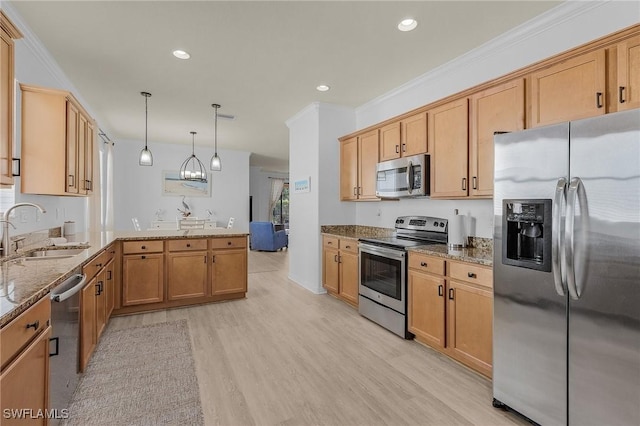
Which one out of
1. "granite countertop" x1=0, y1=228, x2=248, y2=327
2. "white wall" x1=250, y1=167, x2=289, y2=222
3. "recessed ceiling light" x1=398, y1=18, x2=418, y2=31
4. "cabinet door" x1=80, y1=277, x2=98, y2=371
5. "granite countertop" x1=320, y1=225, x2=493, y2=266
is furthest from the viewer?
"white wall" x1=250, y1=167, x2=289, y2=222

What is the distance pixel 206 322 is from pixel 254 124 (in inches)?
143

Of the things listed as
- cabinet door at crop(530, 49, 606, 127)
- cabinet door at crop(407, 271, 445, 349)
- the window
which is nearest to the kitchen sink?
cabinet door at crop(407, 271, 445, 349)

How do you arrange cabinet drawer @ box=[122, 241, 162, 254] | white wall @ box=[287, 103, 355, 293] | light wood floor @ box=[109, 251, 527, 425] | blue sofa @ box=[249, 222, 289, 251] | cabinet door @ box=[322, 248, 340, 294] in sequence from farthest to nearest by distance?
1. blue sofa @ box=[249, 222, 289, 251]
2. white wall @ box=[287, 103, 355, 293]
3. cabinet door @ box=[322, 248, 340, 294]
4. cabinet drawer @ box=[122, 241, 162, 254]
5. light wood floor @ box=[109, 251, 527, 425]

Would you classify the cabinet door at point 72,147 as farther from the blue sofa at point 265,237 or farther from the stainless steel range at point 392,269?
the blue sofa at point 265,237

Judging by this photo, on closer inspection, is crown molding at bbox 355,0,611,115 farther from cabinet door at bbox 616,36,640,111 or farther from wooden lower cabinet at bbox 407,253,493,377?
→ wooden lower cabinet at bbox 407,253,493,377

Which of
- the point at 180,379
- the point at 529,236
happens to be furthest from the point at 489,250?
A: the point at 180,379

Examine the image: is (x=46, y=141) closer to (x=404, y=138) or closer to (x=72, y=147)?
(x=72, y=147)

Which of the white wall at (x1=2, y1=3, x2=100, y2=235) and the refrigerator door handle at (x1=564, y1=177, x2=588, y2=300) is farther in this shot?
the white wall at (x1=2, y1=3, x2=100, y2=235)

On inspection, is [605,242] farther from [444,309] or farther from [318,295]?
[318,295]

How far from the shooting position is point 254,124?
5758 mm

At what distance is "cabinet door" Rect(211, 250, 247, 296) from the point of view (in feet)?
13.5

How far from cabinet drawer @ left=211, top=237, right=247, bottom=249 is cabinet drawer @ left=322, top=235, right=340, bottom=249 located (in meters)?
1.11

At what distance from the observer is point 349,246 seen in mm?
4016

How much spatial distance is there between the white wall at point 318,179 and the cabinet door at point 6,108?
3.27 metres
